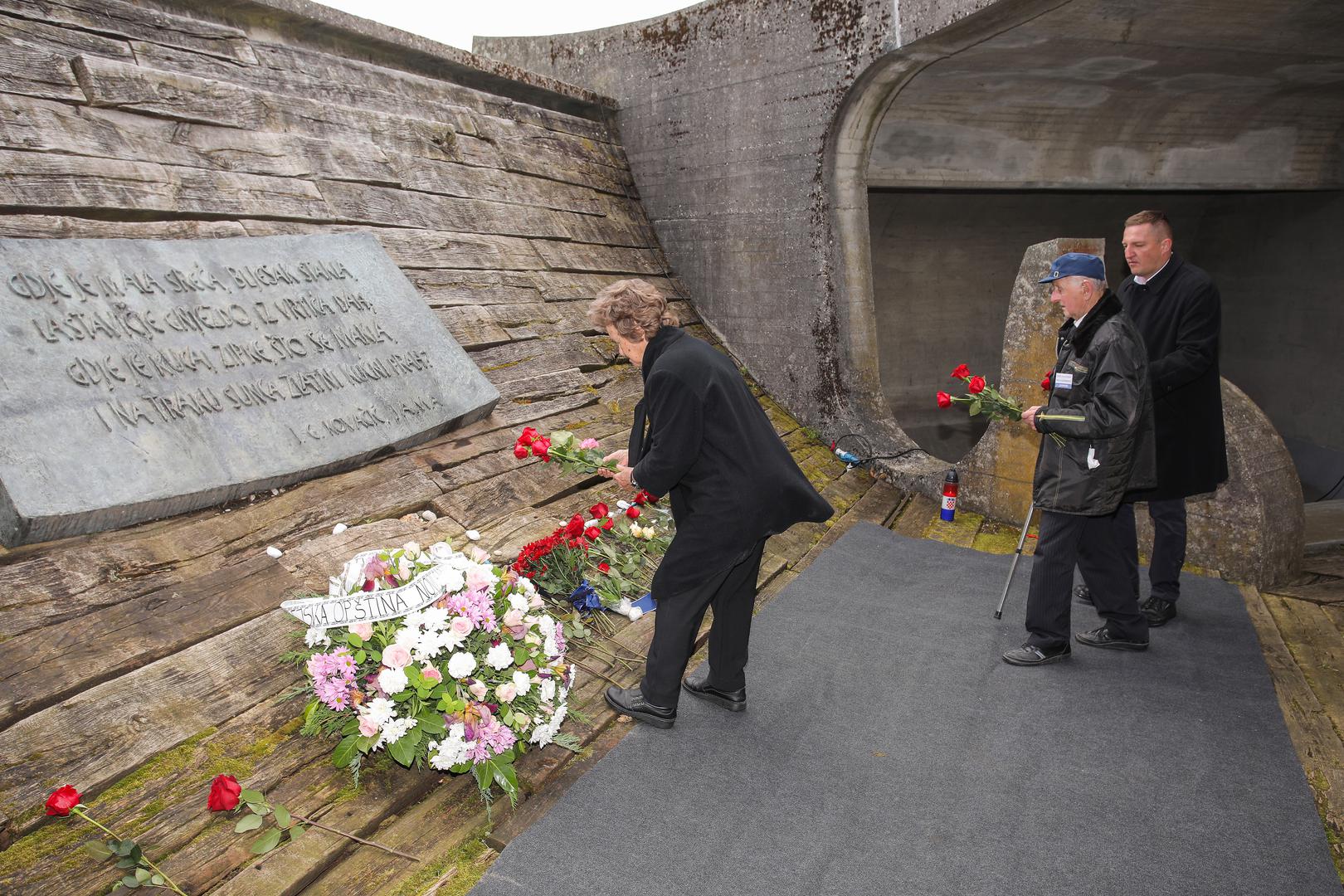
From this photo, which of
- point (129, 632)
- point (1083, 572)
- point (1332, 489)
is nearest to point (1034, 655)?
point (1083, 572)

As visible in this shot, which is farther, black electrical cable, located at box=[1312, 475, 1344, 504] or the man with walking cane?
black electrical cable, located at box=[1312, 475, 1344, 504]

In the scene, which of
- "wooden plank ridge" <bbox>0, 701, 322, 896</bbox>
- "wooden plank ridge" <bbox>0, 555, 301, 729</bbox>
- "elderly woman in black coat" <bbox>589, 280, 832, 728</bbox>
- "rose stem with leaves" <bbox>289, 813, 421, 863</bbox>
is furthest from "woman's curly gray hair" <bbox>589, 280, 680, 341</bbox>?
"rose stem with leaves" <bbox>289, 813, 421, 863</bbox>

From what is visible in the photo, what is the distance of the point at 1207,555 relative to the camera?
17.5 ft

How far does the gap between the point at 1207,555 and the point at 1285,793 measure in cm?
240

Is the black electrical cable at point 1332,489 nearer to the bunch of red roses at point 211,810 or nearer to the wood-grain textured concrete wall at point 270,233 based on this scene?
the wood-grain textured concrete wall at point 270,233

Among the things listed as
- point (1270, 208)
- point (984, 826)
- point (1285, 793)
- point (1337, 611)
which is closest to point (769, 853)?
point (984, 826)

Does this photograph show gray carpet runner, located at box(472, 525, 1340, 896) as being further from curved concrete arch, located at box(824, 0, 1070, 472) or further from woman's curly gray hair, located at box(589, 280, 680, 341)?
curved concrete arch, located at box(824, 0, 1070, 472)

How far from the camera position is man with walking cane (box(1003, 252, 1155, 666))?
3.85 metres

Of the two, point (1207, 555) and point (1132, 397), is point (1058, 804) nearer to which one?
point (1132, 397)

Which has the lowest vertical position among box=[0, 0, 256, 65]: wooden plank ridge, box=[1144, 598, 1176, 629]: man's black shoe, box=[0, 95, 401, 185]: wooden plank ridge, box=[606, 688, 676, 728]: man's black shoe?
box=[1144, 598, 1176, 629]: man's black shoe

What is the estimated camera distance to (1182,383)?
4.39m

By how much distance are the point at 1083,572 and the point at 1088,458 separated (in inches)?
26.7

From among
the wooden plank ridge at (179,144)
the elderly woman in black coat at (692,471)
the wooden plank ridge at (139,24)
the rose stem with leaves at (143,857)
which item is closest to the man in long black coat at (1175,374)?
the elderly woman in black coat at (692,471)

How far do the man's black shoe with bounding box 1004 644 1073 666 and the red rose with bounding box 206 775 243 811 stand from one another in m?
3.42
